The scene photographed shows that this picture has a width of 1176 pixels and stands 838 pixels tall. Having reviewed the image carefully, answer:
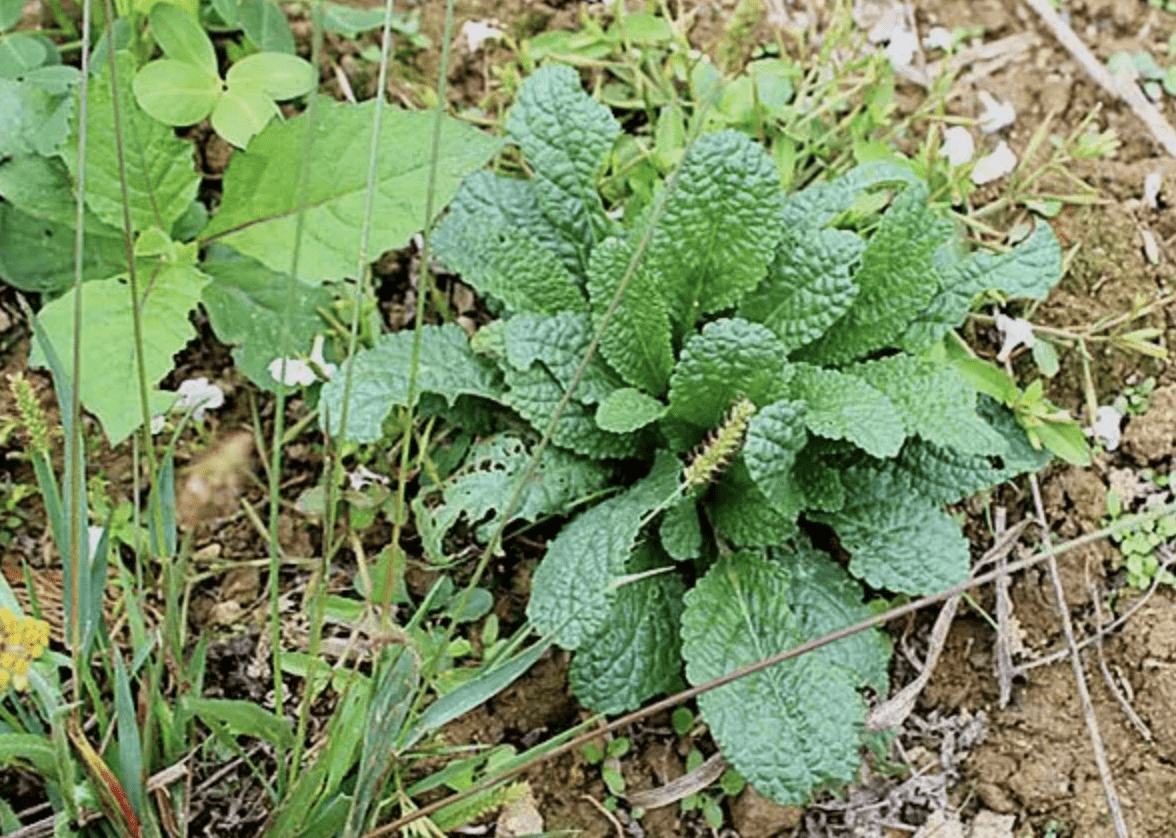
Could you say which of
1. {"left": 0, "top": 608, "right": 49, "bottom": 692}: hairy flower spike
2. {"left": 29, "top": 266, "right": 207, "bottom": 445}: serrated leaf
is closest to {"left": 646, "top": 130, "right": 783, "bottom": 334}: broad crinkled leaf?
{"left": 29, "top": 266, "right": 207, "bottom": 445}: serrated leaf

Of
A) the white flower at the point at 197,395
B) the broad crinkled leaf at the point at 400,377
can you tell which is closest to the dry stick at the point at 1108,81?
the broad crinkled leaf at the point at 400,377

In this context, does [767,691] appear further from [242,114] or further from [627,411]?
[242,114]

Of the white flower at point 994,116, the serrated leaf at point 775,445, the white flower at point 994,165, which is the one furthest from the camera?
the white flower at point 994,116

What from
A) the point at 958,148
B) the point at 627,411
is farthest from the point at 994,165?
the point at 627,411

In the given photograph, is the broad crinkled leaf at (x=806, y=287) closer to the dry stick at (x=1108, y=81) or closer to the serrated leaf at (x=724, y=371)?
the serrated leaf at (x=724, y=371)

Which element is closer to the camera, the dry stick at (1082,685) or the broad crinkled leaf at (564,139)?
the dry stick at (1082,685)

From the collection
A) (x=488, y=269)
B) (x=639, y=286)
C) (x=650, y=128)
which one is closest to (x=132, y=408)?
(x=488, y=269)

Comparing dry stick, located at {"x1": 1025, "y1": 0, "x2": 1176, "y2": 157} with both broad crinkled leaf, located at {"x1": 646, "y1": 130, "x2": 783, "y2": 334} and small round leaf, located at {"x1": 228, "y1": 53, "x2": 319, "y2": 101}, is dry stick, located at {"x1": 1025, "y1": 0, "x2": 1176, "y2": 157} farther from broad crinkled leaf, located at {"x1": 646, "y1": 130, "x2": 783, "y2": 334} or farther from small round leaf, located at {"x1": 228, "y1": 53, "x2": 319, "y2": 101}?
small round leaf, located at {"x1": 228, "y1": 53, "x2": 319, "y2": 101}
